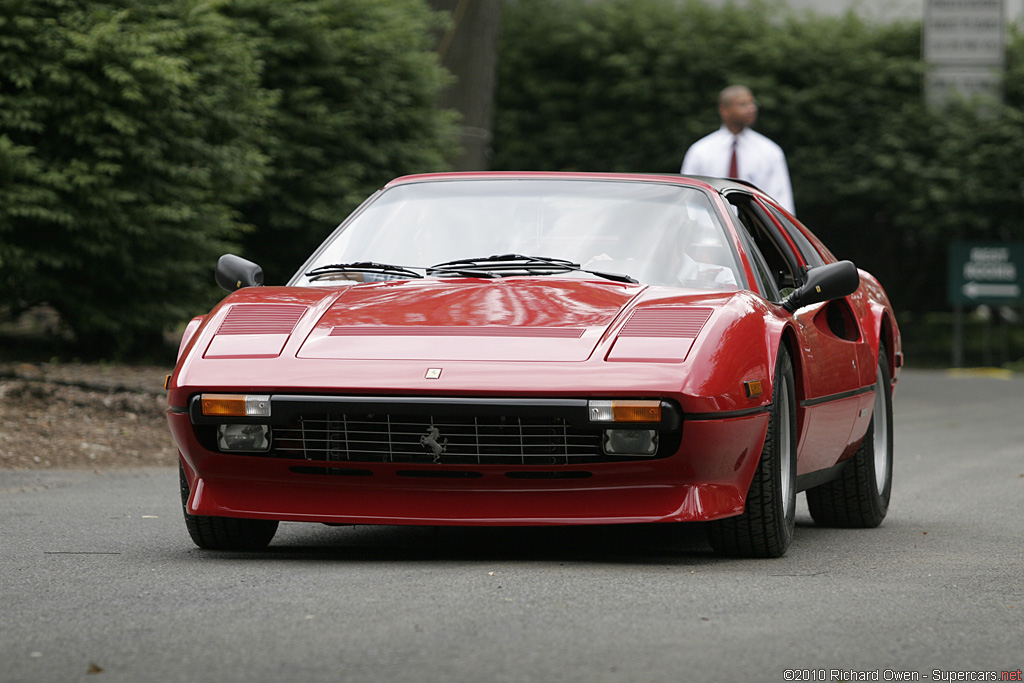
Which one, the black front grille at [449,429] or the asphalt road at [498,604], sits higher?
the black front grille at [449,429]

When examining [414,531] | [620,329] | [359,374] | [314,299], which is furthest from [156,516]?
[620,329]


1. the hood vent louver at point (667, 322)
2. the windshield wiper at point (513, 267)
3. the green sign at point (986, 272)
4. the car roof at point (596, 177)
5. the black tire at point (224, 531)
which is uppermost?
the car roof at point (596, 177)

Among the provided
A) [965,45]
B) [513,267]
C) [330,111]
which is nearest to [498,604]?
[513,267]

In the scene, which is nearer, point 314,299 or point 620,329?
point 620,329

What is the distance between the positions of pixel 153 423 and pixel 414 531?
434 cm

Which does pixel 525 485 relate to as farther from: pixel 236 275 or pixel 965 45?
pixel 965 45

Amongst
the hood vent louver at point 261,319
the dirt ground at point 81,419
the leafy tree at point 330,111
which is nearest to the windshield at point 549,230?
the hood vent louver at point 261,319

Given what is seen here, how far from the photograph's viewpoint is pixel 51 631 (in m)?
3.83

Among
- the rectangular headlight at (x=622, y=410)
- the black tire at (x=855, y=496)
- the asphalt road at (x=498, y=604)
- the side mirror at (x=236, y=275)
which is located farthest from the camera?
the black tire at (x=855, y=496)

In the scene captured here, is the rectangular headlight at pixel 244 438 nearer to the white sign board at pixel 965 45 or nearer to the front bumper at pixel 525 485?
the front bumper at pixel 525 485

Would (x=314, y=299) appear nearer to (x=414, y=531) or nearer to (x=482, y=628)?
(x=414, y=531)

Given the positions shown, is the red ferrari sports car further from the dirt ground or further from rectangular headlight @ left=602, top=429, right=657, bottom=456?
the dirt ground

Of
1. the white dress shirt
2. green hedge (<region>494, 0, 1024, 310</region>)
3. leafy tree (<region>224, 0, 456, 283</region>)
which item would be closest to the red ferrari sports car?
the white dress shirt

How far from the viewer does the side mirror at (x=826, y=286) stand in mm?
5582
